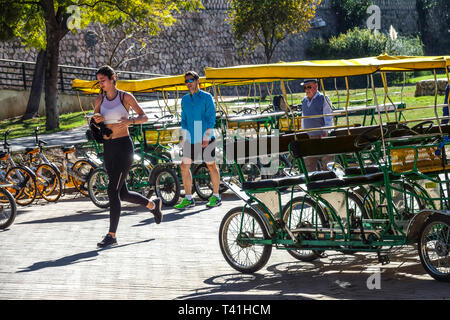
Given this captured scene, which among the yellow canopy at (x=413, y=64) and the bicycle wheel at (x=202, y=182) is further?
the bicycle wheel at (x=202, y=182)

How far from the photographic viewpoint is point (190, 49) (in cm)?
4931

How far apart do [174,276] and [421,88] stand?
2702cm

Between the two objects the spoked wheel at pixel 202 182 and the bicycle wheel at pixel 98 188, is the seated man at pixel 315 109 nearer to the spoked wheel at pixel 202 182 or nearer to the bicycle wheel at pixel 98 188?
the spoked wheel at pixel 202 182

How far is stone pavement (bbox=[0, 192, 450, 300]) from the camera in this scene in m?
7.26

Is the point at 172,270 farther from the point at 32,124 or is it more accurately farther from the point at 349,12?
the point at 349,12

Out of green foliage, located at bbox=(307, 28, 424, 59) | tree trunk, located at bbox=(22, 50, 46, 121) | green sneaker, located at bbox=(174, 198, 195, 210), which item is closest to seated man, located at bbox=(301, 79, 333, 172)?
green sneaker, located at bbox=(174, 198, 195, 210)

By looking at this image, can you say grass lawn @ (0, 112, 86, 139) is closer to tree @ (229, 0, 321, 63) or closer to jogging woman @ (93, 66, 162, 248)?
tree @ (229, 0, 321, 63)

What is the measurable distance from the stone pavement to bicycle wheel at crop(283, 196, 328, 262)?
5.5 inches

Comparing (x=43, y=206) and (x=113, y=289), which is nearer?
(x=113, y=289)

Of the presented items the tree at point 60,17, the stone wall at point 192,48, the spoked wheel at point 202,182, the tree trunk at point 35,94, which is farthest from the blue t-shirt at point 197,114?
the stone wall at point 192,48

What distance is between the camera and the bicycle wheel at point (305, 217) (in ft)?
26.4

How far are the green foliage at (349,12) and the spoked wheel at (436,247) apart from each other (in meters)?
49.9
